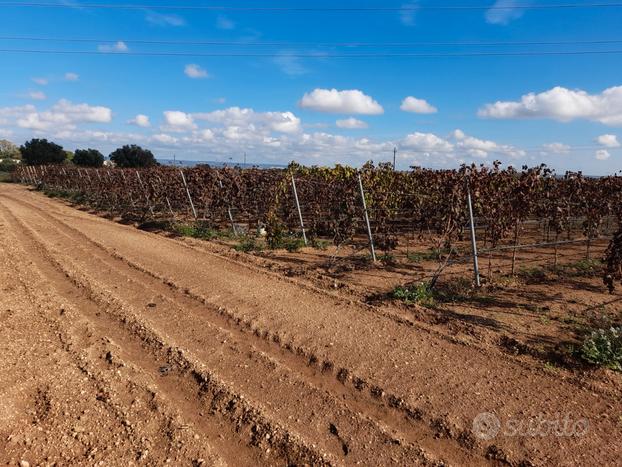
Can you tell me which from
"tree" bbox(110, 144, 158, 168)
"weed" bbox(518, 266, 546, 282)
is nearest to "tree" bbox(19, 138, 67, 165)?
"tree" bbox(110, 144, 158, 168)

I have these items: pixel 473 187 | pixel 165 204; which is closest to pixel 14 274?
pixel 473 187

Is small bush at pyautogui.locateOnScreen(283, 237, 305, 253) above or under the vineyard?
under

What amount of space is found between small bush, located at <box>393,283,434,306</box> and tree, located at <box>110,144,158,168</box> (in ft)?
164

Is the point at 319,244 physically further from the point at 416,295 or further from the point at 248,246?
the point at 416,295

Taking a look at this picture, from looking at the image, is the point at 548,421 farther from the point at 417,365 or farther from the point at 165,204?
the point at 165,204

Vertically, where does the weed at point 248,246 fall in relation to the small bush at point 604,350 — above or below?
below

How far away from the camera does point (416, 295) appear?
6391 millimetres

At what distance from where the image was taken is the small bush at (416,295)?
20.7ft

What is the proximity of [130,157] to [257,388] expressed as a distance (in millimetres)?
53499

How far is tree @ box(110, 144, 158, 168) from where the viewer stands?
50.8 meters

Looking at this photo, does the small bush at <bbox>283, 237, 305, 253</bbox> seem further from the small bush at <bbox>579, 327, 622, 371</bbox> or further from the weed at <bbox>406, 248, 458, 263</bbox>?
the small bush at <bbox>579, 327, 622, 371</bbox>

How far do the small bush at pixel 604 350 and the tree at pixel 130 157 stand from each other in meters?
52.5

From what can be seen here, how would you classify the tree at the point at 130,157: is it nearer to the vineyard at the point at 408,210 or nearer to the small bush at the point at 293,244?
the vineyard at the point at 408,210

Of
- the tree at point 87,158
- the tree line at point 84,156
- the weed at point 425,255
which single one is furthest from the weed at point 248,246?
the tree at point 87,158
